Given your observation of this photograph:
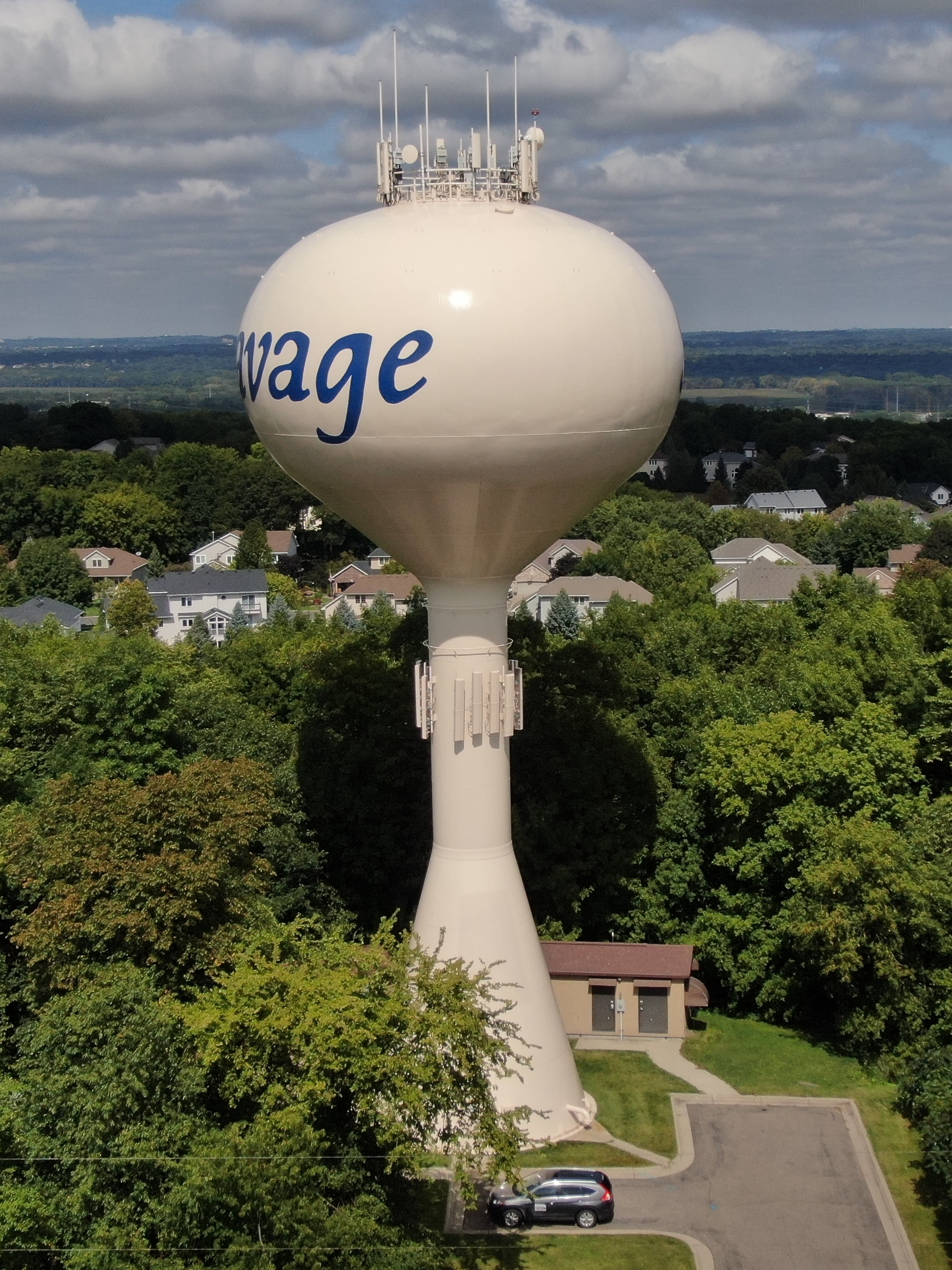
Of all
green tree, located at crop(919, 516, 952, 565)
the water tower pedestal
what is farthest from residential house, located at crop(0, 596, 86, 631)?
green tree, located at crop(919, 516, 952, 565)

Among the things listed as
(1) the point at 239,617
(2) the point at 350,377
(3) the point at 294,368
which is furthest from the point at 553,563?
(2) the point at 350,377

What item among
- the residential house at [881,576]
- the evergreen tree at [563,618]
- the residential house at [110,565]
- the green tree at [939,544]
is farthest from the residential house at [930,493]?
the residential house at [110,565]

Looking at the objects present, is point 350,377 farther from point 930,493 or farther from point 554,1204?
point 930,493

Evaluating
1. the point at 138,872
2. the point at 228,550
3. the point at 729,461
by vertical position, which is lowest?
the point at 138,872

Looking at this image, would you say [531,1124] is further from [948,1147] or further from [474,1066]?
[948,1147]

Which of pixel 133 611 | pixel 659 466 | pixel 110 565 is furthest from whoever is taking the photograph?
pixel 659 466

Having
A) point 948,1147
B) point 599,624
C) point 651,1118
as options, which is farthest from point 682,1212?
point 599,624
